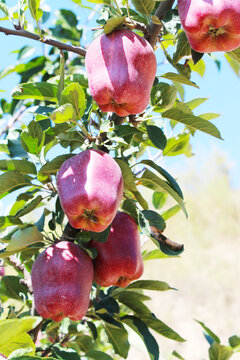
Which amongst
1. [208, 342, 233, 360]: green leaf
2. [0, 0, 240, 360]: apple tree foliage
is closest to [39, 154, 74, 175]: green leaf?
[0, 0, 240, 360]: apple tree foliage

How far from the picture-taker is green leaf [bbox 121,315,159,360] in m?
0.95

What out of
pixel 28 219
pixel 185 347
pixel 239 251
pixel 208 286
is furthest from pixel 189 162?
pixel 28 219

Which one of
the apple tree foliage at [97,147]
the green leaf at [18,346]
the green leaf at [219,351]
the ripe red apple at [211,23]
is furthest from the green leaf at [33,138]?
the green leaf at [219,351]

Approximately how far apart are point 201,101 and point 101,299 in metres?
0.56

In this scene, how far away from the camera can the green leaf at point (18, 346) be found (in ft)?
1.85

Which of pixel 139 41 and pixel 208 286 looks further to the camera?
pixel 208 286

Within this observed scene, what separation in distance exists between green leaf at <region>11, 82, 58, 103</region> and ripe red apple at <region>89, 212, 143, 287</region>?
274 mm

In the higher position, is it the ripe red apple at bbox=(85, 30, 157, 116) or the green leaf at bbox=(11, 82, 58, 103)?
the ripe red apple at bbox=(85, 30, 157, 116)

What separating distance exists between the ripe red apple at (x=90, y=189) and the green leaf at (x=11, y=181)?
154mm

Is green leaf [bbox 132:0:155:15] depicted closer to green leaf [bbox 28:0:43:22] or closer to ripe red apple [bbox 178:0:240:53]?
ripe red apple [bbox 178:0:240:53]

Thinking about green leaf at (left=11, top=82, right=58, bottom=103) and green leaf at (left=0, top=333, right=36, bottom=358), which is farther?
green leaf at (left=11, top=82, right=58, bottom=103)

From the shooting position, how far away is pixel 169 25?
84 cm

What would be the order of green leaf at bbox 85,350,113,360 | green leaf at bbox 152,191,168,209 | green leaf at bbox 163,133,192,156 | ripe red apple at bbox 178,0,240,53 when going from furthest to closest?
green leaf at bbox 152,191,168,209 < green leaf at bbox 163,133,192,156 < green leaf at bbox 85,350,113,360 < ripe red apple at bbox 178,0,240,53

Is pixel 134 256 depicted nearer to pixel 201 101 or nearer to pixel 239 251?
pixel 201 101
